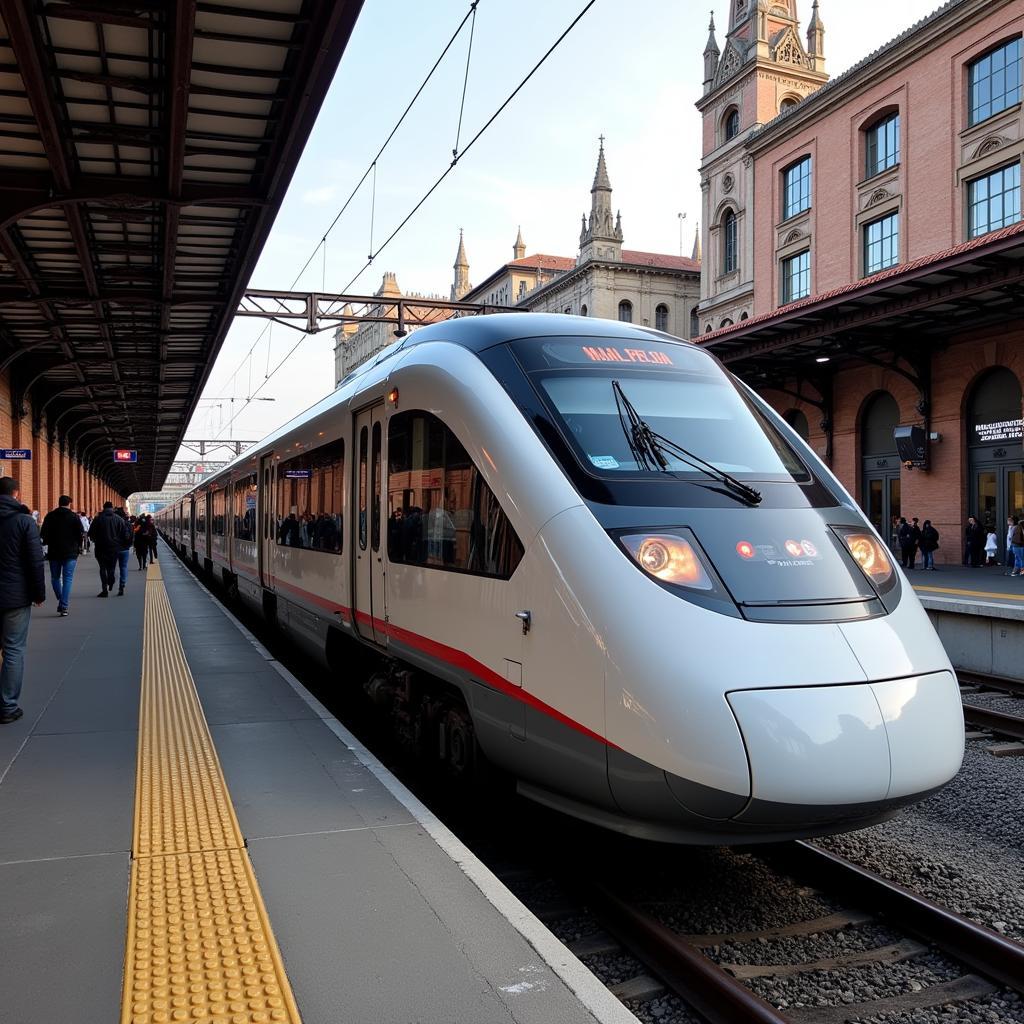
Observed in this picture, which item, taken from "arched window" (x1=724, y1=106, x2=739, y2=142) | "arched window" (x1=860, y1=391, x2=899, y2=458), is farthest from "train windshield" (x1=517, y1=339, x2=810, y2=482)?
"arched window" (x1=724, y1=106, x2=739, y2=142)

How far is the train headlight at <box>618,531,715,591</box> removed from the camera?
377cm

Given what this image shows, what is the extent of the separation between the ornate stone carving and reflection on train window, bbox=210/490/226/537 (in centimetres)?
2180

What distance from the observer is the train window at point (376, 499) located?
6.29m

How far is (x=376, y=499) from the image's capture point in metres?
6.34

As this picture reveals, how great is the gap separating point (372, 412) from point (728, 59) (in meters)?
40.6

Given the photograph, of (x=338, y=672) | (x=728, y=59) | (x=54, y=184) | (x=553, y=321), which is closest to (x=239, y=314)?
(x=54, y=184)

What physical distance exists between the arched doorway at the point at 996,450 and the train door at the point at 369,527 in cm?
1854

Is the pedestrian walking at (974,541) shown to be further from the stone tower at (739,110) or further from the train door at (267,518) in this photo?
the stone tower at (739,110)

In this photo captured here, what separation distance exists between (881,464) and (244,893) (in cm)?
2514

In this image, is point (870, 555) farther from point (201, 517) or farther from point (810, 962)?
Result: point (201, 517)

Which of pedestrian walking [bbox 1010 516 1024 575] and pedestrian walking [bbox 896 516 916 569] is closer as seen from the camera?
pedestrian walking [bbox 1010 516 1024 575]

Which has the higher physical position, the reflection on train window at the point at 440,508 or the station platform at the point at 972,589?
the reflection on train window at the point at 440,508

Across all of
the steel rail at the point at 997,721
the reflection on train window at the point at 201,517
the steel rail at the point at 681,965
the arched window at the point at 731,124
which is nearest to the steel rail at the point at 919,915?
the steel rail at the point at 681,965

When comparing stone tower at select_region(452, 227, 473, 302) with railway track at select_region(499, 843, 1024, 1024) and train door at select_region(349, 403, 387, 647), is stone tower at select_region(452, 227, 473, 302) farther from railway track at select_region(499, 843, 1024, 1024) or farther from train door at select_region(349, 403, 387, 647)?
railway track at select_region(499, 843, 1024, 1024)
